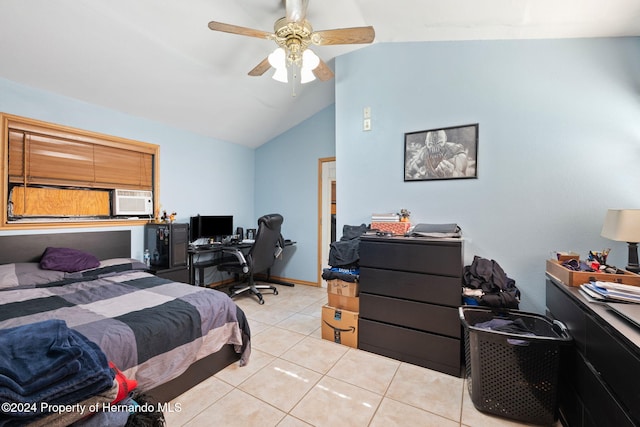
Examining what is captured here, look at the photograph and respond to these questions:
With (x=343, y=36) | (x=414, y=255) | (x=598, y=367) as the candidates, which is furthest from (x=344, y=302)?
(x=343, y=36)

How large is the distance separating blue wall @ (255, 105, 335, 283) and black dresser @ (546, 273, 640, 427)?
10.2 feet

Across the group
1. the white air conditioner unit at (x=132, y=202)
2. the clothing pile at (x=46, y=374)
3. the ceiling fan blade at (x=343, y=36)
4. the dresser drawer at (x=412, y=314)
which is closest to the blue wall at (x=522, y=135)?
the dresser drawer at (x=412, y=314)

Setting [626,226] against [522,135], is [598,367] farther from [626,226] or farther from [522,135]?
[522,135]

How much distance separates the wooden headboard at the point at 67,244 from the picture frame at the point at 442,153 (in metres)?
3.31

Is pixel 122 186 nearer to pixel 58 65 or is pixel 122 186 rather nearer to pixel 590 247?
pixel 58 65

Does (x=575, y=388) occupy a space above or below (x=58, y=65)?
→ below

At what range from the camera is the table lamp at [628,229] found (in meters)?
1.62

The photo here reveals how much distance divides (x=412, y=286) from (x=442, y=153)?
4.28 ft

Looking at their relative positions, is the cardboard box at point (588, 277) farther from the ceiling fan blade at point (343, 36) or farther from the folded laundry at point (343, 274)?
the ceiling fan blade at point (343, 36)

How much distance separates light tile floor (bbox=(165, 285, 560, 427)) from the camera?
5.08ft

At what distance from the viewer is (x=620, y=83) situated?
6.59 feet

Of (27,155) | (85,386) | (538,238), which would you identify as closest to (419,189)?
(538,238)

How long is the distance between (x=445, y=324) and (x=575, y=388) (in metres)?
0.75

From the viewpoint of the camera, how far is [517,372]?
60.6 inches
